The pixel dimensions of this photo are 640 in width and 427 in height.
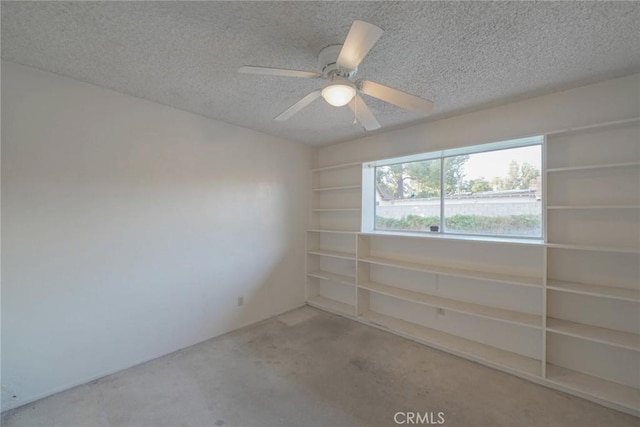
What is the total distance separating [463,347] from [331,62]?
2920mm

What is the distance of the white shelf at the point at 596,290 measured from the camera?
189 cm

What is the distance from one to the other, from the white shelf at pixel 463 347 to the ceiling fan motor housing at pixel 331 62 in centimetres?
276

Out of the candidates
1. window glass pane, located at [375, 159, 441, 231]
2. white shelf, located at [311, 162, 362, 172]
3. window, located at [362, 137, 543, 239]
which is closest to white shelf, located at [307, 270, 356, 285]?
window, located at [362, 137, 543, 239]

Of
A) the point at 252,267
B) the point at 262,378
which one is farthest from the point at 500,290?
the point at 252,267

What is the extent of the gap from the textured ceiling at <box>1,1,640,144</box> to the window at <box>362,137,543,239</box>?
68 centimetres

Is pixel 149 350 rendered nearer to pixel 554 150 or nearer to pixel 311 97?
pixel 311 97

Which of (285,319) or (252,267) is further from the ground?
(252,267)

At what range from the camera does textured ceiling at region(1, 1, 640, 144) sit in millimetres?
1403

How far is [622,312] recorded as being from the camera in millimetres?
2082

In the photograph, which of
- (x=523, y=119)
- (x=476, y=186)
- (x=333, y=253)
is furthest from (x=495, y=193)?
(x=333, y=253)

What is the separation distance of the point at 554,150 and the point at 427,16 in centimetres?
187

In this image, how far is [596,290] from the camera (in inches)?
80.0

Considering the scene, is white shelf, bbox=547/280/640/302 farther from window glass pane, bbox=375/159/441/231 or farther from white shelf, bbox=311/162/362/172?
white shelf, bbox=311/162/362/172

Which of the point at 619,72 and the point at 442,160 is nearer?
the point at 619,72
